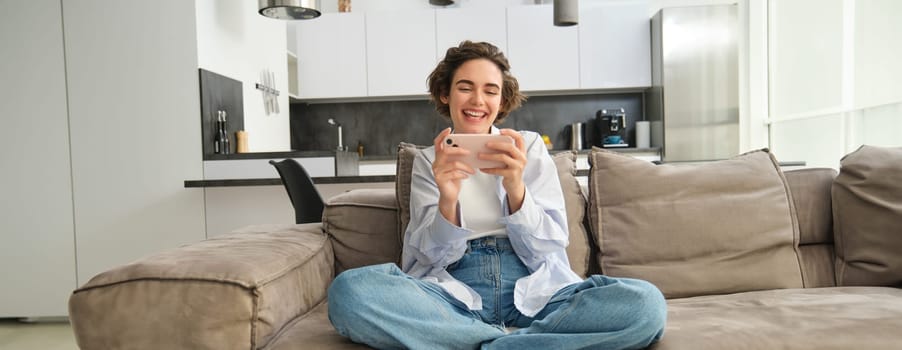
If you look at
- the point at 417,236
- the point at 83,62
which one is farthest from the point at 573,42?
the point at 417,236

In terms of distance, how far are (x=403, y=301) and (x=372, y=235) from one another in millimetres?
594

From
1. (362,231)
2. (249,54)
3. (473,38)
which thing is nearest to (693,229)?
(362,231)

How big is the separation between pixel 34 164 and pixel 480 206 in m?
2.92

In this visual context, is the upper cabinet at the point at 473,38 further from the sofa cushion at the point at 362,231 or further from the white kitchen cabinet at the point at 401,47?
the sofa cushion at the point at 362,231

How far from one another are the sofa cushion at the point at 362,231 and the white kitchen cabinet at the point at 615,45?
12.5ft

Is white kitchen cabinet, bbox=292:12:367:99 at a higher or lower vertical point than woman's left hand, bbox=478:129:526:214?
higher

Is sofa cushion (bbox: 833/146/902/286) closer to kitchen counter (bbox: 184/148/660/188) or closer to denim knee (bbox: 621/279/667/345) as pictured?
denim knee (bbox: 621/279/667/345)

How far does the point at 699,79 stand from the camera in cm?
507

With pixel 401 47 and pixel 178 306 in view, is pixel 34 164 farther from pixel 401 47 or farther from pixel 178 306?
pixel 401 47

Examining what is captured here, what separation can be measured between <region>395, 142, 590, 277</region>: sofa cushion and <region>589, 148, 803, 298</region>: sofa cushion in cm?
4

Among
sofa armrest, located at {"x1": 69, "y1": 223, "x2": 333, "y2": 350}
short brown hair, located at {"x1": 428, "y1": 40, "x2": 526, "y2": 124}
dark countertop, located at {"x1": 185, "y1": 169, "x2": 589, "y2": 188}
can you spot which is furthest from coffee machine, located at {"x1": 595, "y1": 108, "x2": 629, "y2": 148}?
sofa armrest, located at {"x1": 69, "y1": 223, "x2": 333, "y2": 350}

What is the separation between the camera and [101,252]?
3.52 metres

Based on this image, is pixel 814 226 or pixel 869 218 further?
pixel 814 226

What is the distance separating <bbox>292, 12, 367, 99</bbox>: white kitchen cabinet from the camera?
545cm
